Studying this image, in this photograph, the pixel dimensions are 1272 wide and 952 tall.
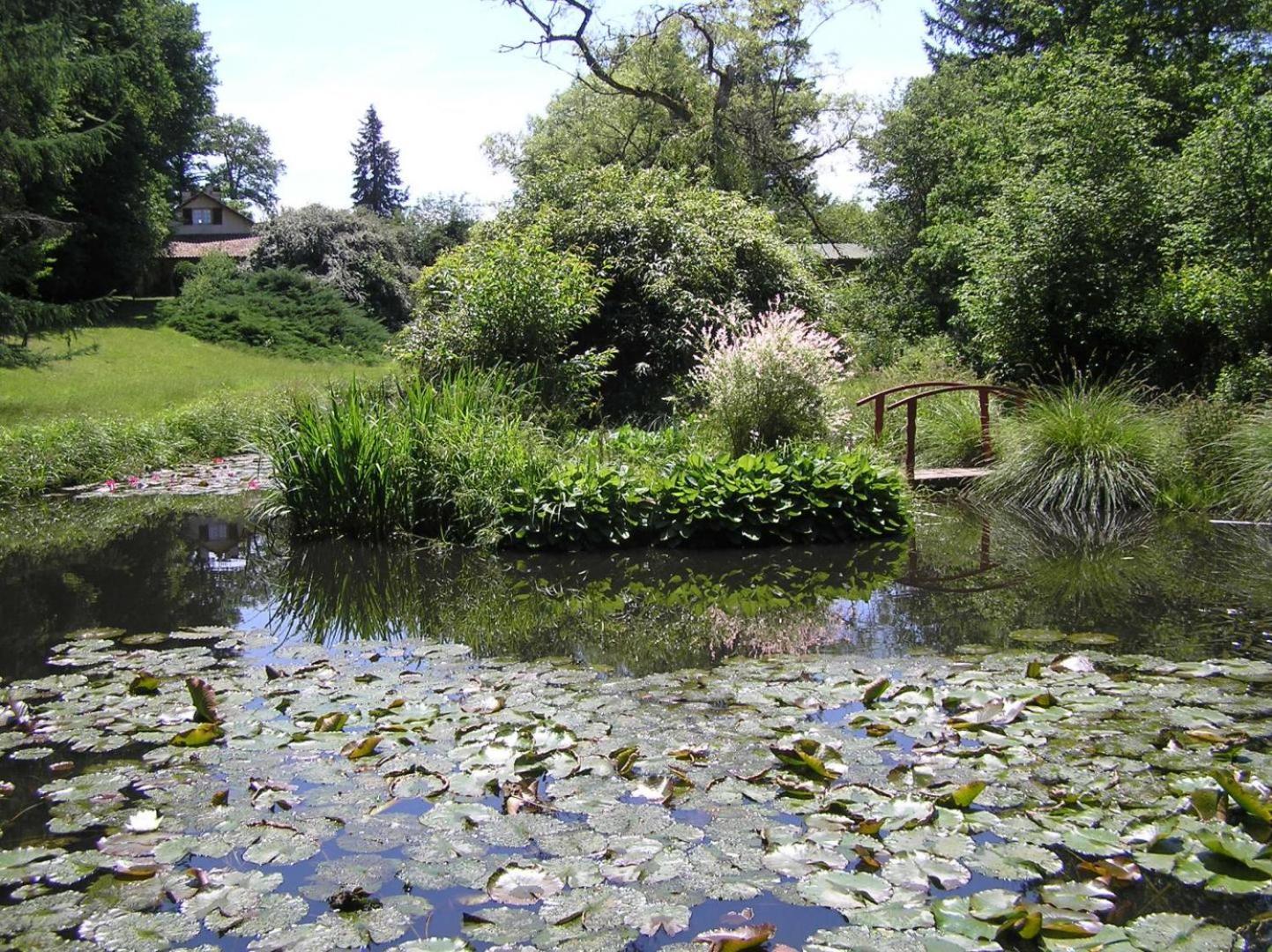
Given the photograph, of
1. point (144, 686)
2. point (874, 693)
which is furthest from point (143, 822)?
point (874, 693)

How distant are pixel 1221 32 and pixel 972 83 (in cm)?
666

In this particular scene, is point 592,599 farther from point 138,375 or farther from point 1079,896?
point 138,375

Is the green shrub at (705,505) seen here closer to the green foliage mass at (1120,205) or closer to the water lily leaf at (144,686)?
the water lily leaf at (144,686)

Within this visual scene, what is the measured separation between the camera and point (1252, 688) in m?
4.29

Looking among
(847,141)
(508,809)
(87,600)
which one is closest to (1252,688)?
(508,809)

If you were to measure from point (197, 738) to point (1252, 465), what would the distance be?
333 inches

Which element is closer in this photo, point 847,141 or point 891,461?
point 891,461

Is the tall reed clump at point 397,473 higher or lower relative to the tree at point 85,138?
lower

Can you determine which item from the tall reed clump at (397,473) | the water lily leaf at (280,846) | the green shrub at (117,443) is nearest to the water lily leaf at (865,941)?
the water lily leaf at (280,846)

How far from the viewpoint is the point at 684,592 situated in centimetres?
652

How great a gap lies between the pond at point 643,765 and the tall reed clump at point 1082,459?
2.62m

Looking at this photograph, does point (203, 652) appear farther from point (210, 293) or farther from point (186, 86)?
point (186, 86)

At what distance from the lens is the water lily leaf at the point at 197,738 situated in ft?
12.5

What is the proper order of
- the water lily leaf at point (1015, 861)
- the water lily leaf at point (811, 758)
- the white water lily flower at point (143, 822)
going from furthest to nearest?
the water lily leaf at point (811, 758), the white water lily flower at point (143, 822), the water lily leaf at point (1015, 861)
